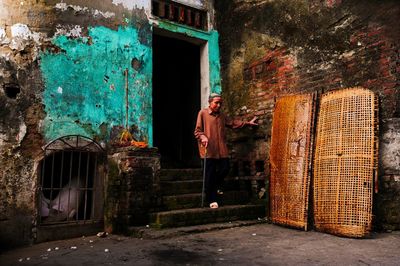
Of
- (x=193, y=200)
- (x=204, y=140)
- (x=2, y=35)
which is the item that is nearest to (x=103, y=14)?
(x=2, y=35)

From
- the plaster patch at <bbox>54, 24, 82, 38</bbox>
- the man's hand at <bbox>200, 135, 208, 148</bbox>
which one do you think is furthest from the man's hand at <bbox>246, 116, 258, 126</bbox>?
the plaster patch at <bbox>54, 24, 82, 38</bbox>

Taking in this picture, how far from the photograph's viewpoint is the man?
19.0ft

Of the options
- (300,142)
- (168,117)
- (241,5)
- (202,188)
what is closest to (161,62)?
(168,117)

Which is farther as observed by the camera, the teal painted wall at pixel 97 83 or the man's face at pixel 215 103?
the man's face at pixel 215 103

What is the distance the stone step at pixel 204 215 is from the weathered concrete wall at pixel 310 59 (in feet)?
2.60

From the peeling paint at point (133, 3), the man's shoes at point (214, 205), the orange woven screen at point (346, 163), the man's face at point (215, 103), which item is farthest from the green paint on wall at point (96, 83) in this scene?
the orange woven screen at point (346, 163)

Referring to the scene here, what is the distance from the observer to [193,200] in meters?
5.82

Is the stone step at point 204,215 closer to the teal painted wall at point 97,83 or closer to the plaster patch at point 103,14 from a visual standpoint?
the teal painted wall at point 97,83

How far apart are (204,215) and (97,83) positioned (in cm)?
255

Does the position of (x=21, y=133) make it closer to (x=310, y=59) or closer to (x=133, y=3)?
(x=133, y=3)

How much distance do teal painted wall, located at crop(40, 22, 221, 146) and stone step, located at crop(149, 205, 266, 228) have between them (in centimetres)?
152

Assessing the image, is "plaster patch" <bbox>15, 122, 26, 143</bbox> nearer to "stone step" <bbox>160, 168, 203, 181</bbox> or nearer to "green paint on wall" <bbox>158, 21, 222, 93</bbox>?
"stone step" <bbox>160, 168, 203, 181</bbox>

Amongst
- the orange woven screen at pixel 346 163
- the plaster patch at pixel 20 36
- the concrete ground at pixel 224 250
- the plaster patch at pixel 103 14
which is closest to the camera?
the concrete ground at pixel 224 250

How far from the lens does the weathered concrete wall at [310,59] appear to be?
4.86 meters
